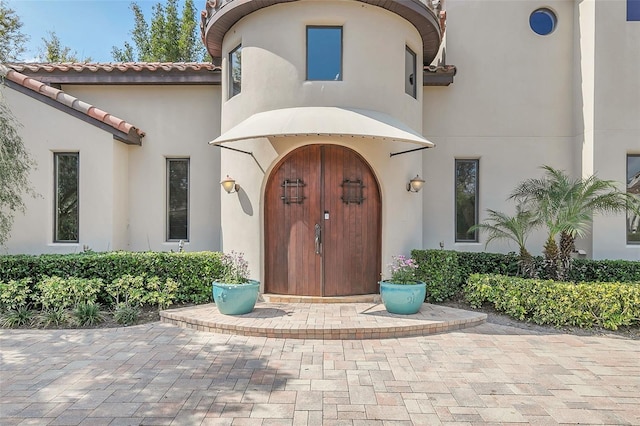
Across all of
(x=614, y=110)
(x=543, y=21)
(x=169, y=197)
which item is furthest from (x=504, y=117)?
(x=169, y=197)

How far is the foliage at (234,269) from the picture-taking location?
993 centimetres

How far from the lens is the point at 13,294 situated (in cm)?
991

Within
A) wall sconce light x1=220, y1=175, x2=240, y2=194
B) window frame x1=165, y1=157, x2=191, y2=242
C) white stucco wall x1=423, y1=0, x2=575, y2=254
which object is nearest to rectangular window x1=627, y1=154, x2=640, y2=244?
white stucco wall x1=423, y1=0, x2=575, y2=254

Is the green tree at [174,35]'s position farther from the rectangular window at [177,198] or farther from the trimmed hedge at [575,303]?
the trimmed hedge at [575,303]

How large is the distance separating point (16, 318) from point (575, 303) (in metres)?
14.0

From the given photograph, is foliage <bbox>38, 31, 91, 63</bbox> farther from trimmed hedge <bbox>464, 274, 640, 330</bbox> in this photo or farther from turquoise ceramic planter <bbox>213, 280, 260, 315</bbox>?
trimmed hedge <bbox>464, 274, 640, 330</bbox>

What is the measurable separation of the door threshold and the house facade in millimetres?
197

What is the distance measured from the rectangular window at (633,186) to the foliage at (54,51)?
1499 inches

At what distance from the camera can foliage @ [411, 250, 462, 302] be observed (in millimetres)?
11023

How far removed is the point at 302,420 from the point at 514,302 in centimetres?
712

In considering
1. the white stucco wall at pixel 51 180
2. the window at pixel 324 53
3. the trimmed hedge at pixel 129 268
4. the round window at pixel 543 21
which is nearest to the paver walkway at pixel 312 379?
the trimmed hedge at pixel 129 268

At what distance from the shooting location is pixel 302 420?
5.30m

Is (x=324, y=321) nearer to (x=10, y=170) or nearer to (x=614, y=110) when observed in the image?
(x=10, y=170)

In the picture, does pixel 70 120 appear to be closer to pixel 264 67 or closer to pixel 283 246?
pixel 264 67
